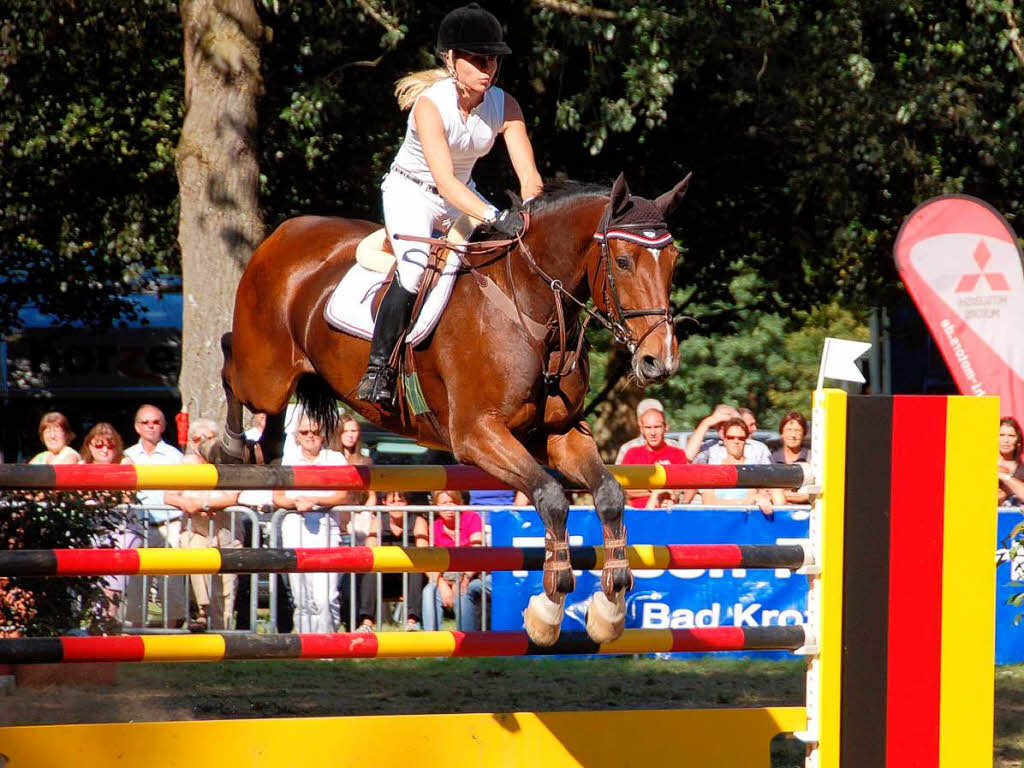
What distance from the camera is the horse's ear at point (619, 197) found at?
4617 mm

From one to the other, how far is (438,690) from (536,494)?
3683 millimetres

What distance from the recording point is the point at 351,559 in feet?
14.7

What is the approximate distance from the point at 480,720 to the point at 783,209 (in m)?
12.6

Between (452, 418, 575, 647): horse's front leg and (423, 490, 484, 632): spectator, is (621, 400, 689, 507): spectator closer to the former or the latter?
(423, 490, 484, 632): spectator

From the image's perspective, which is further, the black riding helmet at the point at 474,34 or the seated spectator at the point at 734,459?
the seated spectator at the point at 734,459

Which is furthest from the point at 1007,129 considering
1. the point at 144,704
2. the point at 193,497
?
the point at 144,704

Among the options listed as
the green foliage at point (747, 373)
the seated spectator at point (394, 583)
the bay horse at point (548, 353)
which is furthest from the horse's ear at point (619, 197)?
the green foliage at point (747, 373)

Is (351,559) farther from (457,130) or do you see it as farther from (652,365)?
(457,130)

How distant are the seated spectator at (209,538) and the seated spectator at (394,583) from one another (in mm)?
804

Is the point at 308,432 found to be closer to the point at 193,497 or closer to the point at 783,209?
the point at 193,497

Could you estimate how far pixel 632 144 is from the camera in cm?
1588

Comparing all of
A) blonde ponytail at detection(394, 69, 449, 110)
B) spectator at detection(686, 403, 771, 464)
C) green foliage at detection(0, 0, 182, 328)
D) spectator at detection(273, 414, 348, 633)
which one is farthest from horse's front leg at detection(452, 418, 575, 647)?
green foliage at detection(0, 0, 182, 328)

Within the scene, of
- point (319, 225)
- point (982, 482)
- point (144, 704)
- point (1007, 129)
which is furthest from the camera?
point (1007, 129)

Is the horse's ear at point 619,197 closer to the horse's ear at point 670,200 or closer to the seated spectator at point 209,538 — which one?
the horse's ear at point 670,200
